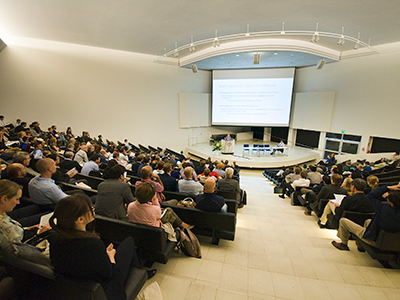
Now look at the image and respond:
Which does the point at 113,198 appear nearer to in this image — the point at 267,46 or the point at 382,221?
the point at 382,221

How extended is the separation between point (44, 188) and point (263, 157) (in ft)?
36.7

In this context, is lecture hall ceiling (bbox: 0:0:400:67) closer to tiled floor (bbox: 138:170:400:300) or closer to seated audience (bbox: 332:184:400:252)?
seated audience (bbox: 332:184:400:252)

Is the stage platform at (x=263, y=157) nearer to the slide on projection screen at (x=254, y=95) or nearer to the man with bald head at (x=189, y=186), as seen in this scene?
the slide on projection screen at (x=254, y=95)

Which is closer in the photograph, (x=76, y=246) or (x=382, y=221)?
(x=76, y=246)

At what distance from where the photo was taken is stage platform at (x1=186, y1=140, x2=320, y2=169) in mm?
11086

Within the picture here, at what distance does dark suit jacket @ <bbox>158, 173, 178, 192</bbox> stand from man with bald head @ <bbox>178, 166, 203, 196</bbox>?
122 mm

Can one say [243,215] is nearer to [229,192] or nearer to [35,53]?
[229,192]

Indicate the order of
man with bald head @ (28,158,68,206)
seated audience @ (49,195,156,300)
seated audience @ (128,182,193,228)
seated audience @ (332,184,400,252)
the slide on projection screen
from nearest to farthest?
seated audience @ (49,195,156,300), seated audience @ (128,182,193,228), seated audience @ (332,184,400,252), man with bald head @ (28,158,68,206), the slide on projection screen

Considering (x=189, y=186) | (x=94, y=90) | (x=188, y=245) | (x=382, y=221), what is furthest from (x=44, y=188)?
(x=94, y=90)

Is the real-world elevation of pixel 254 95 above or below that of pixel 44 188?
above

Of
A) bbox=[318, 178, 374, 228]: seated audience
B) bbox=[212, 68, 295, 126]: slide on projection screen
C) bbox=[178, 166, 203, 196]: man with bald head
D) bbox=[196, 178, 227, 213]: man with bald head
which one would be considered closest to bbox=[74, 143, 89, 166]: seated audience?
bbox=[178, 166, 203, 196]: man with bald head

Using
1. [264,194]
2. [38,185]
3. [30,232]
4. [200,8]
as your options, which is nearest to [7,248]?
[30,232]

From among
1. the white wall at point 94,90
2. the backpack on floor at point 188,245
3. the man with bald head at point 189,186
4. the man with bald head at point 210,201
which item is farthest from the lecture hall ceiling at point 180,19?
the backpack on floor at point 188,245

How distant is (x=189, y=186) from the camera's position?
11.6 ft
